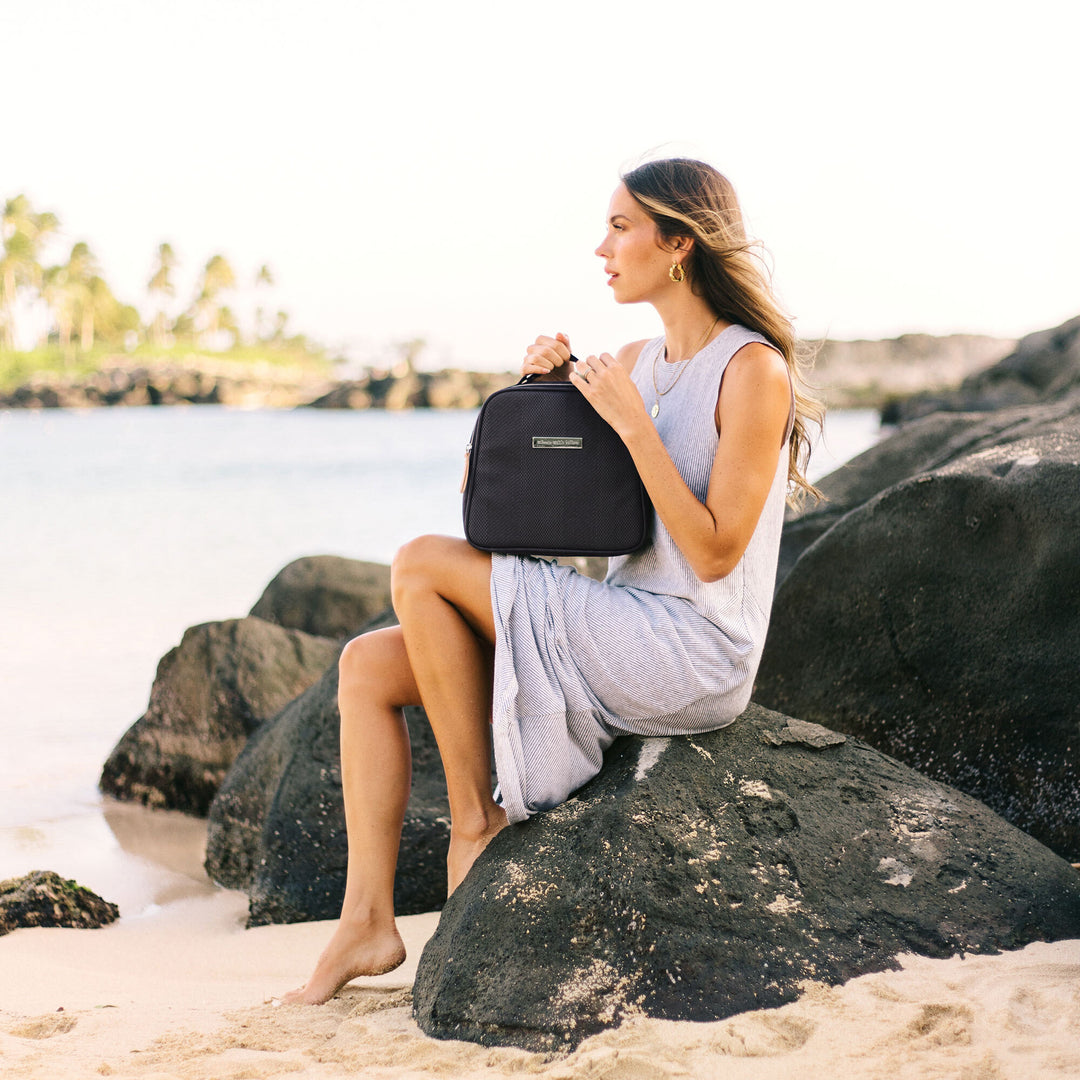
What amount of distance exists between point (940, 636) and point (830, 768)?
962mm

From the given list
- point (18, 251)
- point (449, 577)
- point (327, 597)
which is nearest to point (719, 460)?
point (449, 577)

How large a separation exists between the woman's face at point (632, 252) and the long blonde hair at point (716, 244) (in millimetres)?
23

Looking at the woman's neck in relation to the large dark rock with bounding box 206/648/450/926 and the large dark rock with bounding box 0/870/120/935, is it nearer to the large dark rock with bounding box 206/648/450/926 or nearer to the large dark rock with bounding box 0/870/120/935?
the large dark rock with bounding box 206/648/450/926

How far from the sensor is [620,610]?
2463 millimetres

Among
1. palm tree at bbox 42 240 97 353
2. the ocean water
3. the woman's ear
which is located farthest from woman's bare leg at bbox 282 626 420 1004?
palm tree at bbox 42 240 97 353

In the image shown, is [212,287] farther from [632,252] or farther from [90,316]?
[632,252]

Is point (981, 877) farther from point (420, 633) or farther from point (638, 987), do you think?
point (420, 633)

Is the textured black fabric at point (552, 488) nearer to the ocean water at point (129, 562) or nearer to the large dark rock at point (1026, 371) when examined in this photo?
the ocean water at point (129, 562)

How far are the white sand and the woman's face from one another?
1549mm

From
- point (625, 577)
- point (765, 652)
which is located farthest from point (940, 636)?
point (625, 577)

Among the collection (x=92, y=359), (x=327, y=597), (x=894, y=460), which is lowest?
(x=327, y=597)

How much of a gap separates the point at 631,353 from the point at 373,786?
1281mm

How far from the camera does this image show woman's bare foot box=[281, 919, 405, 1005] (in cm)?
251

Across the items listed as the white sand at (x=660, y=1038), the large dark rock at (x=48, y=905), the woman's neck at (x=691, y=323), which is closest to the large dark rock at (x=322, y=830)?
the large dark rock at (x=48, y=905)
